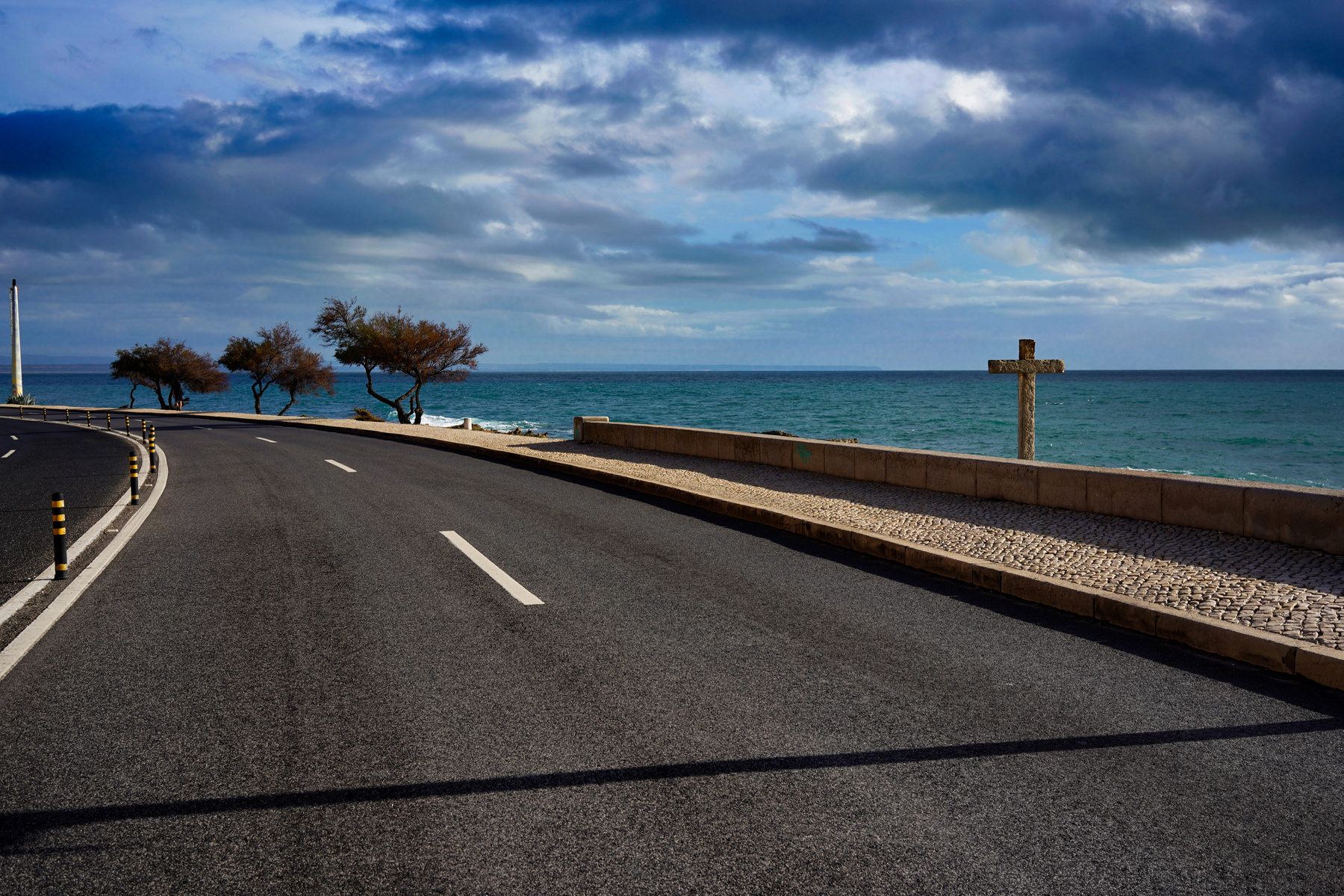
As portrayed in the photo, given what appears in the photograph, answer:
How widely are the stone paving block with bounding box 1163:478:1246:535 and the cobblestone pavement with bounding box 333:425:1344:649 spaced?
120 millimetres

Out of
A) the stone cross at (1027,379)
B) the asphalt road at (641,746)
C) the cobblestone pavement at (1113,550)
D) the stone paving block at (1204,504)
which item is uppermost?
the stone cross at (1027,379)

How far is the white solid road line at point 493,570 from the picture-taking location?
6.51 meters

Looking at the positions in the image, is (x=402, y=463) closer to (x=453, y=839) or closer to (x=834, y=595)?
(x=834, y=595)

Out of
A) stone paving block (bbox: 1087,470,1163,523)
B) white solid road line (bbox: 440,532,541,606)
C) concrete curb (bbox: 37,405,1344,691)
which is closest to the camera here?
concrete curb (bbox: 37,405,1344,691)

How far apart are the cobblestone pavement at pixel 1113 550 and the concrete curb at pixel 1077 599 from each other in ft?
0.83

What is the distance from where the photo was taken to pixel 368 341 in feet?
156

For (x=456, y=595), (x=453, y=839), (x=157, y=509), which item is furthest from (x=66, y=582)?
(x=453, y=839)

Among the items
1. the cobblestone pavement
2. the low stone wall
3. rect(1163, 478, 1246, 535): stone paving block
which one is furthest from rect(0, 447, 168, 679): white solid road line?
rect(1163, 478, 1246, 535): stone paving block

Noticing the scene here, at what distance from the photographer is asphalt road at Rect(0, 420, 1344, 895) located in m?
2.94

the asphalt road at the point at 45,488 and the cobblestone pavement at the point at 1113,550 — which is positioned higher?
the cobblestone pavement at the point at 1113,550

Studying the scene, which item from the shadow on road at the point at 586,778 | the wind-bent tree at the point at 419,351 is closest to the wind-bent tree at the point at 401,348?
the wind-bent tree at the point at 419,351

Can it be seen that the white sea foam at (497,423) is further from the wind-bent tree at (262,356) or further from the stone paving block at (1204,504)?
the stone paving block at (1204,504)

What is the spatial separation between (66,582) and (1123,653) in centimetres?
846

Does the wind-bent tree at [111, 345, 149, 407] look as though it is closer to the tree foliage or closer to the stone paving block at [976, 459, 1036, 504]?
the tree foliage
